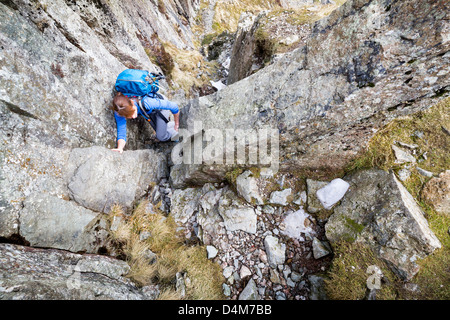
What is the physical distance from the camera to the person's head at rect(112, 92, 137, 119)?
16.7 ft

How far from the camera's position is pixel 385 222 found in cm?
337

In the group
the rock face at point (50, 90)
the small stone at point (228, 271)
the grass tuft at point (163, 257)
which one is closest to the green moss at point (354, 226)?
the small stone at point (228, 271)

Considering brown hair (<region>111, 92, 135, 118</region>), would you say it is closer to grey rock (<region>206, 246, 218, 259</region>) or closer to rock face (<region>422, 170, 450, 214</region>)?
grey rock (<region>206, 246, 218, 259</region>)

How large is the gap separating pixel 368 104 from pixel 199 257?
4705mm

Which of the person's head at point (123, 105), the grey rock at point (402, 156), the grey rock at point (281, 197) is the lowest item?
the grey rock at point (281, 197)

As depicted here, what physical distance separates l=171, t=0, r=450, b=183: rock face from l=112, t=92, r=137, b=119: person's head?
91.8 inches

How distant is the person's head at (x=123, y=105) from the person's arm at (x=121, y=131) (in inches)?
11.2

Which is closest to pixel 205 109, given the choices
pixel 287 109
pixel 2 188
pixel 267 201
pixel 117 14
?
pixel 287 109

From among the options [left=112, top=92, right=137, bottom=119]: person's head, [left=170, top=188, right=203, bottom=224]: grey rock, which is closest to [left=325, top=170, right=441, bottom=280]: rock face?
[left=170, top=188, right=203, bottom=224]: grey rock

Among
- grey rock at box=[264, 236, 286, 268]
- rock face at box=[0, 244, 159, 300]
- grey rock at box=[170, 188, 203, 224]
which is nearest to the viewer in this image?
rock face at box=[0, 244, 159, 300]

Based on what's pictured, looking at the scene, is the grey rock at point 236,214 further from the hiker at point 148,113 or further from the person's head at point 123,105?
the person's head at point 123,105

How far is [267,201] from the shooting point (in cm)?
462

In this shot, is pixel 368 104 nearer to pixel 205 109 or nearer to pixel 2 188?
pixel 205 109

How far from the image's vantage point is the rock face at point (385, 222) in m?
3.09
